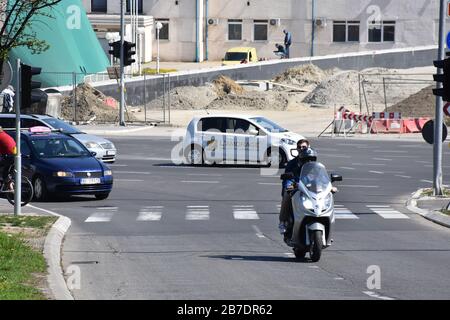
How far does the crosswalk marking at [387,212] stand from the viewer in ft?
83.9

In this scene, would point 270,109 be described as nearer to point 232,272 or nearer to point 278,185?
point 278,185

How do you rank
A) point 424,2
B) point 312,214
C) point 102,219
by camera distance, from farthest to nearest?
point 424,2, point 102,219, point 312,214

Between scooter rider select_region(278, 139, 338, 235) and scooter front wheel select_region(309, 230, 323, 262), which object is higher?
scooter rider select_region(278, 139, 338, 235)

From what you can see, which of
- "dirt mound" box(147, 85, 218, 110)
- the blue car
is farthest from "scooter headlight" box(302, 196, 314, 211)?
"dirt mound" box(147, 85, 218, 110)

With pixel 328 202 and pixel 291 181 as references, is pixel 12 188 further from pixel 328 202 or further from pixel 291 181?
pixel 328 202

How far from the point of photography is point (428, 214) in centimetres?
2564

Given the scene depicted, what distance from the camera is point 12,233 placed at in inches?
803

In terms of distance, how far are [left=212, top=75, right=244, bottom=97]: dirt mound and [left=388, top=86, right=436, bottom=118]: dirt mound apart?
1021 centimetres

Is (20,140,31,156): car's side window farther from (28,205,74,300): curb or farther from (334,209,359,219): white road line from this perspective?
(334,209,359,219): white road line

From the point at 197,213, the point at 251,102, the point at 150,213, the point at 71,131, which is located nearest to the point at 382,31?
the point at 251,102

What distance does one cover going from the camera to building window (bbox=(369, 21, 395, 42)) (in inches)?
3418

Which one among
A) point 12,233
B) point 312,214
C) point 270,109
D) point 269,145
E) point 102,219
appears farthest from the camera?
point 270,109
